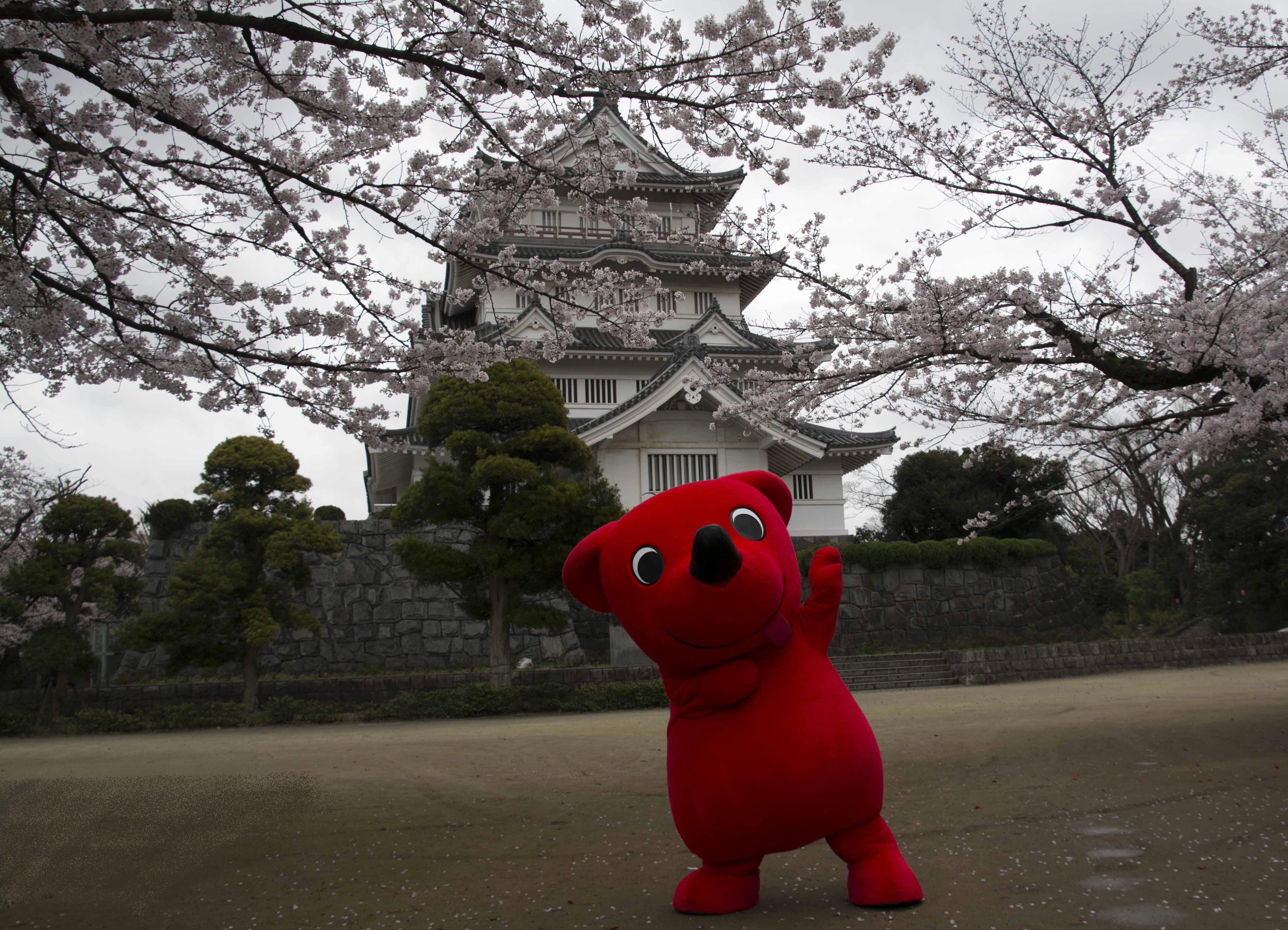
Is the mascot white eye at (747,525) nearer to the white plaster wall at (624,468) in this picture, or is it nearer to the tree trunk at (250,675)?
the tree trunk at (250,675)

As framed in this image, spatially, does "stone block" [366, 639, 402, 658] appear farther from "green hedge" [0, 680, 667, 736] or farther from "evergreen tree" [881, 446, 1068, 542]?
"evergreen tree" [881, 446, 1068, 542]

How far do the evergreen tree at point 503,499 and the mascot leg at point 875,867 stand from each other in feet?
30.6

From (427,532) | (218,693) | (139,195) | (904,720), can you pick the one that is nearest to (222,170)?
(139,195)

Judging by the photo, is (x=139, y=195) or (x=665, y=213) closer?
(x=139, y=195)

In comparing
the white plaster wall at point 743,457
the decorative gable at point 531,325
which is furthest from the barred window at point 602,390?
the white plaster wall at point 743,457

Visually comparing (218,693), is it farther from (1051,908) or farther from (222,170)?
(1051,908)

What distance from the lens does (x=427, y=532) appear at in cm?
1788

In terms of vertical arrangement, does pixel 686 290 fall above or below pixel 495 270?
above

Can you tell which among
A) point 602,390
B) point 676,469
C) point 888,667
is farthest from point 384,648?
point 888,667

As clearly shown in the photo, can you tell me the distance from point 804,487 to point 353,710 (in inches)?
435

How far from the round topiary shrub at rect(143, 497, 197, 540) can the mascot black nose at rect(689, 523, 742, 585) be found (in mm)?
16890

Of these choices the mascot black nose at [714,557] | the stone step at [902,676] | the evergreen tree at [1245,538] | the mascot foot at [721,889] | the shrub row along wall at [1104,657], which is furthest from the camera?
the evergreen tree at [1245,538]

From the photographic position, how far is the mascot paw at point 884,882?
314cm

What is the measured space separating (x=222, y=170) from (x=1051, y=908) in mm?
5962
